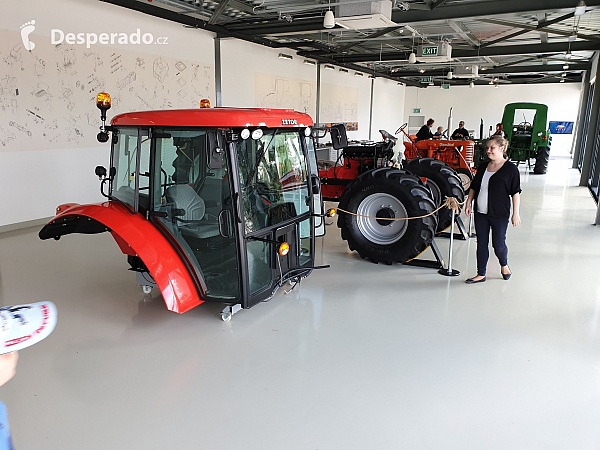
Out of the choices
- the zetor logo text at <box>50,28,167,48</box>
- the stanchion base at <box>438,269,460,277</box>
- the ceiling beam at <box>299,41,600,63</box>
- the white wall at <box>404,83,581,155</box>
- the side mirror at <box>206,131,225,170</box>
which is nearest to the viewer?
the side mirror at <box>206,131,225,170</box>

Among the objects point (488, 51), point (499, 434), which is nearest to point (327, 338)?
point (499, 434)

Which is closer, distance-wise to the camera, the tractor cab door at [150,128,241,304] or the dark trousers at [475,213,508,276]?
the tractor cab door at [150,128,241,304]

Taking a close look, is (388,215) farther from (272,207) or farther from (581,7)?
(581,7)

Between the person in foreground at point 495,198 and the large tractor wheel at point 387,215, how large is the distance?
0.50 m

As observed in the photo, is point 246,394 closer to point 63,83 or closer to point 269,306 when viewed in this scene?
point 269,306

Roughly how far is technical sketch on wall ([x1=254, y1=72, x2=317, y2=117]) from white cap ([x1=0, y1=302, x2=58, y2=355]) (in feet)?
34.4

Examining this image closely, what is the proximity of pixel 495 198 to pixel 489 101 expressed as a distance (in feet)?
69.6

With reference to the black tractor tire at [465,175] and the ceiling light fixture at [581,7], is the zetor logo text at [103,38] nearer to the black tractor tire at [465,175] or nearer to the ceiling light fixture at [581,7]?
the black tractor tire at [465,175]

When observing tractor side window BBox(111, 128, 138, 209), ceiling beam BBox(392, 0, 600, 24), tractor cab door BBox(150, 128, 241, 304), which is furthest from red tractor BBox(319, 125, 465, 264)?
ceiling beam BBox(392, 0, 600, 24)

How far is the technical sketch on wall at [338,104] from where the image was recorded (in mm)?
14836

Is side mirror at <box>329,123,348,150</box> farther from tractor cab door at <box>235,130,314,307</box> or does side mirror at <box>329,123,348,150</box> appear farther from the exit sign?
the exit sign

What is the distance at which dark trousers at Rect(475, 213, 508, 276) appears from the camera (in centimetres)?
445

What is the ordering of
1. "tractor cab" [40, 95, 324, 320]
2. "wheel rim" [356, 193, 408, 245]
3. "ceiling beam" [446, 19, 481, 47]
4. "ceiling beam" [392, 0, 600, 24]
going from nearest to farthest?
1. "tractor cab" [40, 95, 324, 320]
2. "wheel rim" [356, 193, 408, 245]
3. "ceiling beam" [392, 0, 600, 24]
4. "ceiling beam" [446, 19, 481, 47]

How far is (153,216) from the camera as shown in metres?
3.56
